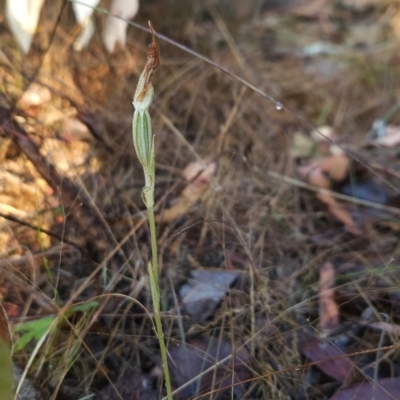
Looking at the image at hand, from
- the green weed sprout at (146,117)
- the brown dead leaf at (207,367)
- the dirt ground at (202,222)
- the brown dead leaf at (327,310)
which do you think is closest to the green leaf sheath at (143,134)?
the green weed sprout at (146,117)

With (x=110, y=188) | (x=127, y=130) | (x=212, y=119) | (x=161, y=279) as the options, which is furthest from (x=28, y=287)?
(x=212, y=119)

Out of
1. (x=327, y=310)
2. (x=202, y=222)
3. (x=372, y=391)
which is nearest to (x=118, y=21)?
(x=202, y=222)

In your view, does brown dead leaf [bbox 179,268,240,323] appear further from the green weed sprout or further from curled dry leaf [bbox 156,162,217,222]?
the green weed sprout

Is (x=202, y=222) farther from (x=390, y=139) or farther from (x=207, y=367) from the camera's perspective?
(x=390, y=139)

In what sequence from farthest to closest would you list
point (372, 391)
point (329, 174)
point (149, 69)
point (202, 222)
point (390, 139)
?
1. point (390, 139)
2. point (329, 174)
3. point (202, 222)
4. point (372, 391)
5. point (149, 69)

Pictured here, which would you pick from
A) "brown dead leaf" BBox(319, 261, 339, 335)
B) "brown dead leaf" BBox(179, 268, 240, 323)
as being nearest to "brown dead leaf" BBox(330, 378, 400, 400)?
"brown dead leaf" BBox(319, 261, 339, 335)

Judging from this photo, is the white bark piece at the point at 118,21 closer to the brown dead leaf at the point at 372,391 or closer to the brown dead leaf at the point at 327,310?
the brown dead leaf at the point at 327,310
